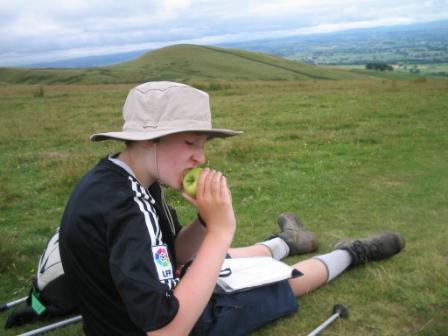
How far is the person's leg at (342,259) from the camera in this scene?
473 centimetres

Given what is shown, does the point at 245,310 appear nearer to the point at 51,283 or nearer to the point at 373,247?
the point at 51,283

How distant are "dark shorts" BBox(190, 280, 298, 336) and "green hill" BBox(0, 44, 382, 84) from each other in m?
87.8

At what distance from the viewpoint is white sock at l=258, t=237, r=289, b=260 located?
215 inches

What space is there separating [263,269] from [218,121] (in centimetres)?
1450

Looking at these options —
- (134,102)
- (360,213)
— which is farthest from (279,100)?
(134,102)

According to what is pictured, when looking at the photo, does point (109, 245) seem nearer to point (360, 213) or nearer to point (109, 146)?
point (360, 213)

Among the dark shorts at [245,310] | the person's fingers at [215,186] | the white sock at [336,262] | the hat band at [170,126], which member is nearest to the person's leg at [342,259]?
the white sock at [336,262]

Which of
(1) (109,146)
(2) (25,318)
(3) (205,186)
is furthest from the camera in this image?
(1) (109,146)

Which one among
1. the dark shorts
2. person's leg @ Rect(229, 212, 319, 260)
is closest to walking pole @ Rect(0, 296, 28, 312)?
the dark shorts

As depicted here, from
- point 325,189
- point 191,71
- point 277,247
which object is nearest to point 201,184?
point 277,247

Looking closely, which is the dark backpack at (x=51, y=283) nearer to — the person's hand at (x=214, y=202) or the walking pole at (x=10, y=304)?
the walking pole at (x=10, y=304)

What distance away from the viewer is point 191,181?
281cm

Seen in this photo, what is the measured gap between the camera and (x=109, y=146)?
553 inches

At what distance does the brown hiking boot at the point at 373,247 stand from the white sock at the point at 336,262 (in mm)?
73
